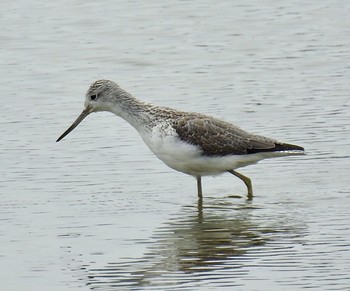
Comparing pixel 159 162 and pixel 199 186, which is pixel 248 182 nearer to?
pixel 199 186

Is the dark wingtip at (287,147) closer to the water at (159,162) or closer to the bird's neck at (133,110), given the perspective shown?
the water at (159,162)

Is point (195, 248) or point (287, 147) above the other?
point (287, 147)

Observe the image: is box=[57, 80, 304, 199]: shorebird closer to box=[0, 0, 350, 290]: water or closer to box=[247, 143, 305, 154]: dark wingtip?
box=[247, 143, 305, 154]: dark wingtip

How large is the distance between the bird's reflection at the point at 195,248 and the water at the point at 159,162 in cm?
2

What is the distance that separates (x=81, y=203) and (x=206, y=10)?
9.80 m

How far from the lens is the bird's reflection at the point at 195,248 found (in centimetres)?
918

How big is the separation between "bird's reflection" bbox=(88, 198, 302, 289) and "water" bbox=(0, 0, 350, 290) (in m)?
0.02

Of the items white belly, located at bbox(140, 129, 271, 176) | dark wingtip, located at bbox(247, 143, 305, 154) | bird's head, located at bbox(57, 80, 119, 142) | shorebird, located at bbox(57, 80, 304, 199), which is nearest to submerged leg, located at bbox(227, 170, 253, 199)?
shorebird, located at bbox(57, 80, 304, 199)

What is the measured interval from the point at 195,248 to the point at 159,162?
3147 mm

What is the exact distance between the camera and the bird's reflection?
9180 mm

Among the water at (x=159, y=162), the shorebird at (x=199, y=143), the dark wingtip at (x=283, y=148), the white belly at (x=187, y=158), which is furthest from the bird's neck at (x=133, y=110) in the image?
the dark wingtip at (x=283, y=148)

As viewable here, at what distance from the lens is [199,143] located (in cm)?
1177

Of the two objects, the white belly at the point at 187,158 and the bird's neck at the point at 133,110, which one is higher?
the bird's neck at the point at 133,110

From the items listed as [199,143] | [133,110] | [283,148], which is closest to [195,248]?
[199,143]
